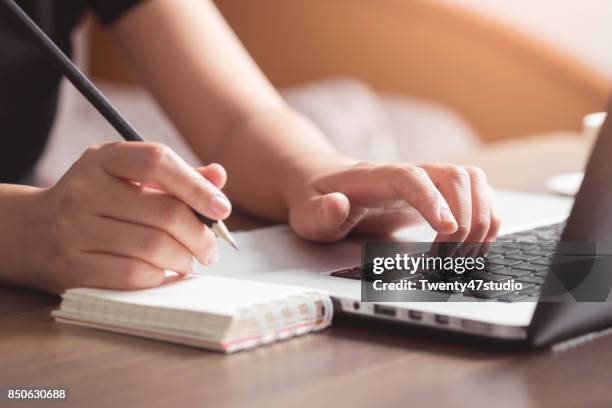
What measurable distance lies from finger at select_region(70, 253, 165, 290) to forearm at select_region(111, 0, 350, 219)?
0.29 meters

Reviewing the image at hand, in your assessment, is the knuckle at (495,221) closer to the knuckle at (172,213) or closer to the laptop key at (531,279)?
the laptop key at (531,279)

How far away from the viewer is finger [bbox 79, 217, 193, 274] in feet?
1.68

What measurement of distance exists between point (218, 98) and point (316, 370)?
540 mm

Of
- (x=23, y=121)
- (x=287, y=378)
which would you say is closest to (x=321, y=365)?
(x=287, y=378)

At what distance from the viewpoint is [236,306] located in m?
0.45

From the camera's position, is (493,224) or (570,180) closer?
(493,224)

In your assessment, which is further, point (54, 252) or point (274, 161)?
point (274, 161)

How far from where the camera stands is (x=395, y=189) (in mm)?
598

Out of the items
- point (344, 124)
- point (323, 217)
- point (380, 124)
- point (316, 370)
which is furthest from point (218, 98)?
point (380, 124)

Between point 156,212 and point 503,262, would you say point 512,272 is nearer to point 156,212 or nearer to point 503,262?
point 503,262

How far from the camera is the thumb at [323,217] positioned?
0.61 meters

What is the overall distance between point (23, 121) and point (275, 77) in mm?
1429

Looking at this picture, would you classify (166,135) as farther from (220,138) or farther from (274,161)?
(274,161)

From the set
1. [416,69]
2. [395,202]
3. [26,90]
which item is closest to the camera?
[395,202]
